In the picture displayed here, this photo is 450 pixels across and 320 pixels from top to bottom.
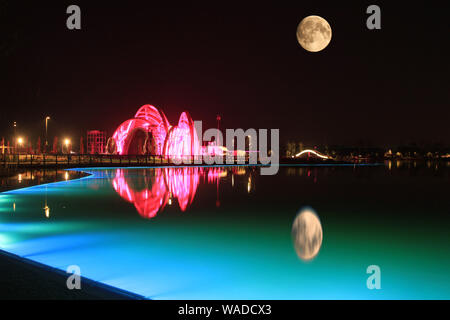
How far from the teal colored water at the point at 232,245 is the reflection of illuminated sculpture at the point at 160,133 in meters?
52.5

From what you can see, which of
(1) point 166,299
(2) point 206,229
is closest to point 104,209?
(2) point 206,229

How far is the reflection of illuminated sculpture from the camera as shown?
218ft

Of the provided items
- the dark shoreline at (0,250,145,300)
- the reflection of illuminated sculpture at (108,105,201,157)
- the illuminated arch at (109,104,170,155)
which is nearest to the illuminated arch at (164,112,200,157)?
the reflection of illuminated sculpture at (108,105,201,157)

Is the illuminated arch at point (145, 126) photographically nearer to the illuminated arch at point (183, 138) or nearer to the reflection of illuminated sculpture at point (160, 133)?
the reflection of illuminated sculpture at point (160, 133)

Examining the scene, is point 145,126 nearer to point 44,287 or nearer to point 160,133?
point 160,133

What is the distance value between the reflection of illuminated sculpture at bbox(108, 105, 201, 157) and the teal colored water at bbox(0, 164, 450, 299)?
52483 millimetres

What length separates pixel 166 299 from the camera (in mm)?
4770

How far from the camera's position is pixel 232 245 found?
7.70 meters

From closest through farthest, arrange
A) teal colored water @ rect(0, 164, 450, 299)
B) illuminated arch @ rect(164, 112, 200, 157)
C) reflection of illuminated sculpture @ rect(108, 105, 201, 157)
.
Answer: teal colored water @ rect(0, 164, 450, 299)
illuminated arch @ rect(164, 112, 200, 157)
reflection of illuminated sculpture @ rect(108, 105, 201, 157)

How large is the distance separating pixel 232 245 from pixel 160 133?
65497 mm

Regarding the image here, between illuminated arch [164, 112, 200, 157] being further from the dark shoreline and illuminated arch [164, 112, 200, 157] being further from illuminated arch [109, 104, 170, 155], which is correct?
the dark shoreline

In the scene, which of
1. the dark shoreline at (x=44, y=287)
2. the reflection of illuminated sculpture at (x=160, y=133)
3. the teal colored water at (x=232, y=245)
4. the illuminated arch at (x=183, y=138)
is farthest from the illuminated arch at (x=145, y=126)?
the dark shoreline at (x=44, y=287)
